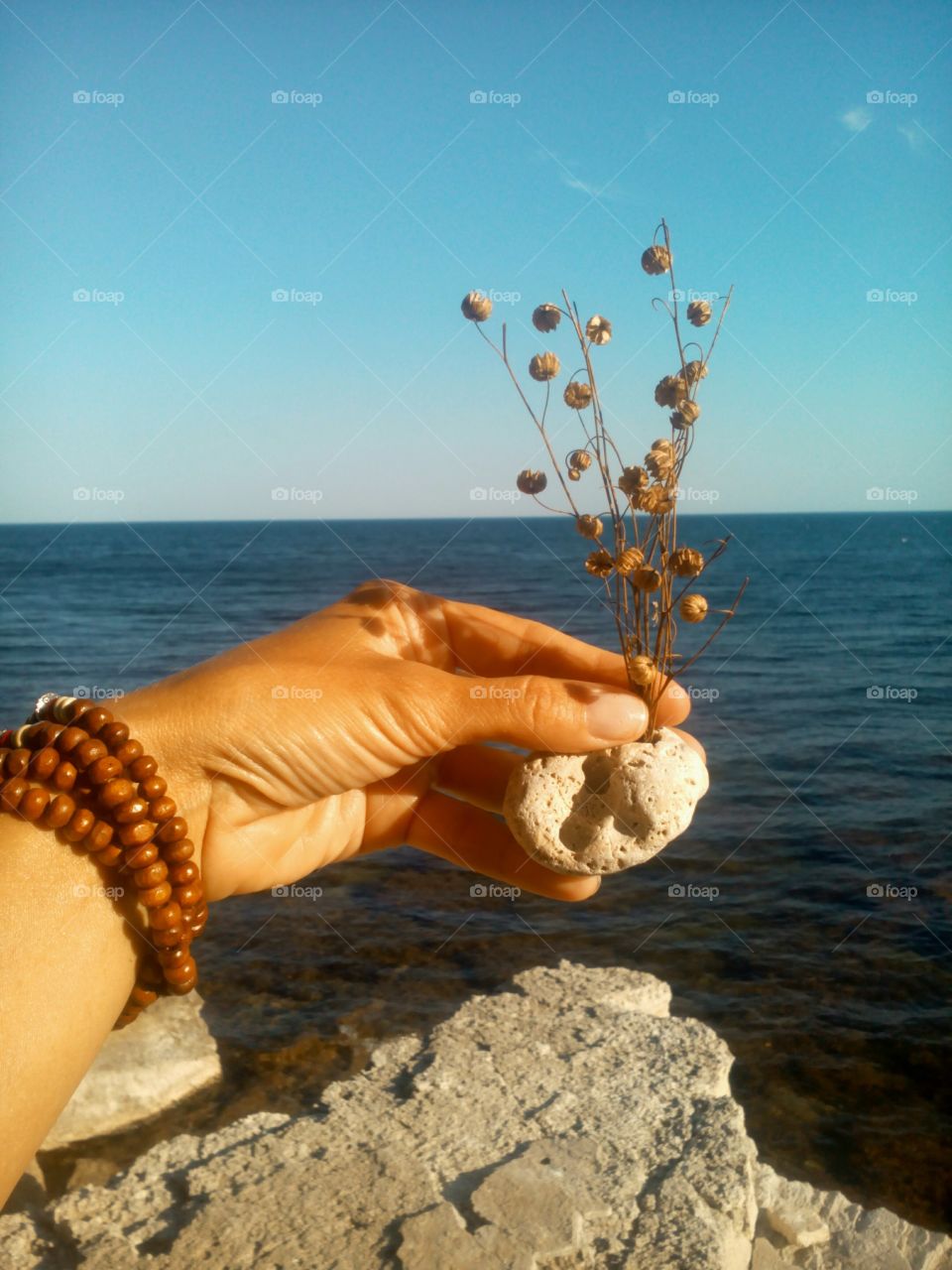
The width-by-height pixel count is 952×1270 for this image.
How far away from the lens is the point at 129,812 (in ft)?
7.91

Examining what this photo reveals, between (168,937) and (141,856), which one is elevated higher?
(141,856)

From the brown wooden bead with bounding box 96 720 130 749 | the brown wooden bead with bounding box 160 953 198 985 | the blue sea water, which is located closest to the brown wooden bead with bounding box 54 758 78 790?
the brown wooden bead with bounding box 96 720 130 749

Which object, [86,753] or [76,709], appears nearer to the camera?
[86,753]

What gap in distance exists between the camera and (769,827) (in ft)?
36.8

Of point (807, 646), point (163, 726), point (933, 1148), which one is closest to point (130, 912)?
point (163, 726)

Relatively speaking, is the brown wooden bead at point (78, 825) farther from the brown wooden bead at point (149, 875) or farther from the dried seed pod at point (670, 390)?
the dried seed pod at point (670, 390)

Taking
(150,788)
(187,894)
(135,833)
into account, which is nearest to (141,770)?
(150,788)

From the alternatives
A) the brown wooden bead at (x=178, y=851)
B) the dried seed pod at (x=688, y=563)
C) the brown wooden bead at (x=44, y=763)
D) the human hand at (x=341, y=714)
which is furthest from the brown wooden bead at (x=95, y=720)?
the dried seed pod at (x=688, y=563)

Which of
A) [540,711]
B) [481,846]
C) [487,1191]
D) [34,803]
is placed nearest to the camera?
[34,803]

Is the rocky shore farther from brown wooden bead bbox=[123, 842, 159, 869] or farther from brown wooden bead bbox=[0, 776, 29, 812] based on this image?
brown wooden bead bbox=[0, 776, 29, 812]

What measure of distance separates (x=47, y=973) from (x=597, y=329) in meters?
2.17

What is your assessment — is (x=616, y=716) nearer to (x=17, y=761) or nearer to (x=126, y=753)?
(x=126, y=753)

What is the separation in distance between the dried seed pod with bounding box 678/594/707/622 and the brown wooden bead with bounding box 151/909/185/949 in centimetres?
158

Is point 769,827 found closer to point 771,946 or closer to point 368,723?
point 771,946
